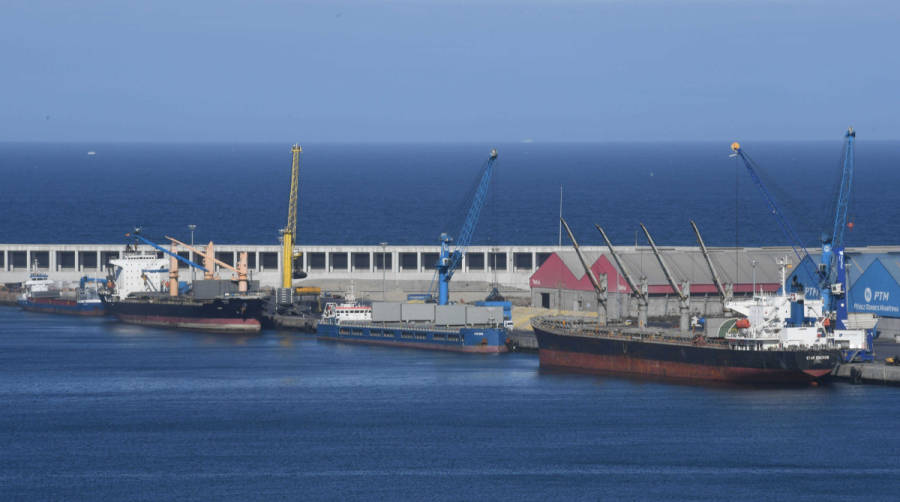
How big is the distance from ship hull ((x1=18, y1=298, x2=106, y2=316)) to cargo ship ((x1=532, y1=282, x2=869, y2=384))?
46323 millimetres

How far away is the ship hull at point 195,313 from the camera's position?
104250mm

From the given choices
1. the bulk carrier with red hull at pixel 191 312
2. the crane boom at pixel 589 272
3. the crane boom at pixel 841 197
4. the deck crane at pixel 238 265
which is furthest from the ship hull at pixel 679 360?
the deck crane at pixel 238 265

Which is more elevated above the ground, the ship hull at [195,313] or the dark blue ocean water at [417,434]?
the ship hull at [195,313]

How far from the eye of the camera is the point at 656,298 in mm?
95812

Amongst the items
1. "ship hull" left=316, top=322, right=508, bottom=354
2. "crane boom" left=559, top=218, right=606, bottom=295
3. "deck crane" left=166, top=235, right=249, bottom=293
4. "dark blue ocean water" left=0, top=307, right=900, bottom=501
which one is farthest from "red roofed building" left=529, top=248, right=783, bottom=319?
"deck crane" left=166, top=235, right=249, bottom=293

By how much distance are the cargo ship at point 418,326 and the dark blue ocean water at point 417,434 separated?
164 inches

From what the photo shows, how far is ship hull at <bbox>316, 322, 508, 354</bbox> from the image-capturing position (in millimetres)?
89688

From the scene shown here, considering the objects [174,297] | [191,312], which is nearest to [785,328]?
[191,312]

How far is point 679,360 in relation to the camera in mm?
77688

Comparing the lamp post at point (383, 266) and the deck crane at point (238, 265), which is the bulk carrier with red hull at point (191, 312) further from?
the lamp post at point (383, 266)

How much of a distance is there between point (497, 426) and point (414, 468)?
8.57 m

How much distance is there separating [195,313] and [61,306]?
1441 centimetres

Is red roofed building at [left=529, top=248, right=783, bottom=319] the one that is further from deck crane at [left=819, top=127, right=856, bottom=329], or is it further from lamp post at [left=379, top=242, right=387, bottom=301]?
lamp post at [left=379, top=242, right=387, bottom=301]

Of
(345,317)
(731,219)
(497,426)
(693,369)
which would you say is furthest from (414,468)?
(731,219)
